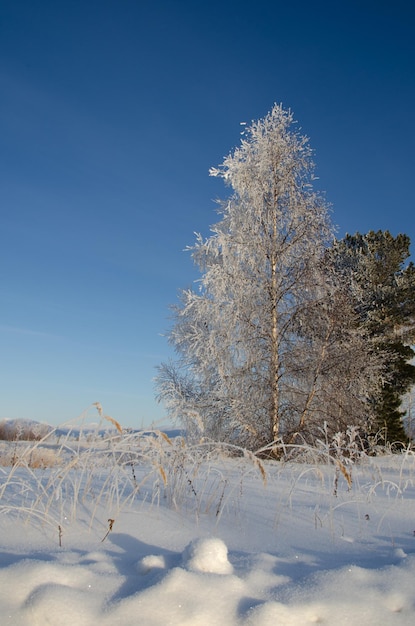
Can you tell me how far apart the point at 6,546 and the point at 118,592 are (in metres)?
0.77

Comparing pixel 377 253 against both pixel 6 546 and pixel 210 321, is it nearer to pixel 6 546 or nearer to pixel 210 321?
pixel 210 321

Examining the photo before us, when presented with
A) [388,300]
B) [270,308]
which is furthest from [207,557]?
[388,300]

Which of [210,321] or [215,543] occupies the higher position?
[210,321]

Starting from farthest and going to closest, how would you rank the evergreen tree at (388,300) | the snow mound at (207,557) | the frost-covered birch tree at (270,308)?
the evergreen tree at (388,300) < the frost-covered birch tree at (270,308) < the snow mound at (207,557)

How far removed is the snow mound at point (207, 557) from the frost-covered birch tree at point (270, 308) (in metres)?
9.04

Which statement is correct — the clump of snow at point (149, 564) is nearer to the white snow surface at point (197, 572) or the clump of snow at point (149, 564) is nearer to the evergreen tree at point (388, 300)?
the white snow surface at point (197, 572)

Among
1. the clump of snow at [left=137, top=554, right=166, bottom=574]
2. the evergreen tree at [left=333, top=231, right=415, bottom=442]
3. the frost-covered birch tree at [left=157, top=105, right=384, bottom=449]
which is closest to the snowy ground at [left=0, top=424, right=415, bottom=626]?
the clump of snow at [left=137, top=554, right=166, bottom=574]

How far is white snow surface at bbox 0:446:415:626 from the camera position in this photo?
153cm

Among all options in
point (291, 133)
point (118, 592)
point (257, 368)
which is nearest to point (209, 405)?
point (257, 368)

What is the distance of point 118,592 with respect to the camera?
5.40 feet

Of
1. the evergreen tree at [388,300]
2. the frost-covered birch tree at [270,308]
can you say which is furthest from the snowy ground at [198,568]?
the evergreen tree at [388,300]

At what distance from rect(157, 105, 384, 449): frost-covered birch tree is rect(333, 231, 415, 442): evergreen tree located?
499cm

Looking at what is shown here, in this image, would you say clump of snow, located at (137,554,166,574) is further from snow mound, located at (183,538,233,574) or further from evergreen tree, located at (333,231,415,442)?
evergreen tree, located at (333,231,415,442)

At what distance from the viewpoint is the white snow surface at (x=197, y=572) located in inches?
60.4
